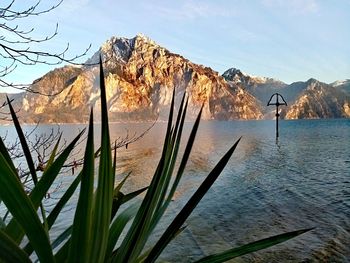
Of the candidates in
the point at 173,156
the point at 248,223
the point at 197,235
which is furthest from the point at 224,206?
the point at 173,156

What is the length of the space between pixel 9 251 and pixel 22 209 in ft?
0.38

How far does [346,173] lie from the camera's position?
2733 cm

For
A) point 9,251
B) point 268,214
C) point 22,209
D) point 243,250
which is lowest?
point 268,214

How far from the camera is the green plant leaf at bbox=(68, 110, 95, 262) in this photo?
1.02m

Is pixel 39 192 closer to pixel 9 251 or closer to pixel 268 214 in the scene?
pixel 9 251

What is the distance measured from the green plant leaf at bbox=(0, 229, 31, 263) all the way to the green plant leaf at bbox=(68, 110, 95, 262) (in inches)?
5.2

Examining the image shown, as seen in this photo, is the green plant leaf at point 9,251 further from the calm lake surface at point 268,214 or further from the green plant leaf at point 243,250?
the calm lake surface at point 268,214

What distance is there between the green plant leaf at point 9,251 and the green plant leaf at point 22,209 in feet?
0.14

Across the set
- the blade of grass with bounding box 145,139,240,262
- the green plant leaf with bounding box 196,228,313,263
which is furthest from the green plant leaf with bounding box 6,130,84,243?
the green plant leaf with bounding box 196,228,313,263

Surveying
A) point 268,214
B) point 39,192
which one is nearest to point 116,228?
point 39,192

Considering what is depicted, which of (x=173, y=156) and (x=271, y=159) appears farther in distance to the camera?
(x=271, y=159)

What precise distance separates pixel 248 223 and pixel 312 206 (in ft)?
14.3

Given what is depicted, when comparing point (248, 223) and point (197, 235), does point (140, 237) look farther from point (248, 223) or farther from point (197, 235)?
point (248, 223)

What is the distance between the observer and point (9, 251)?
0.97m
